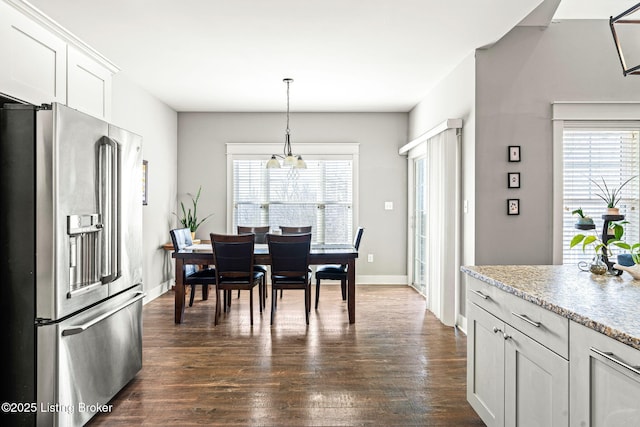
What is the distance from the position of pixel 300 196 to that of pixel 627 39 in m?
4.98

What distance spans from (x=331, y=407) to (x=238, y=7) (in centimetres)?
277

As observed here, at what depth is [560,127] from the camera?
3.77m

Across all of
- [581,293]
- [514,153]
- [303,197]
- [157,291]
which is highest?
[514,153]

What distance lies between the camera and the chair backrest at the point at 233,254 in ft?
13.5

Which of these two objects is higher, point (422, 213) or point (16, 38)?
point (16, 38)

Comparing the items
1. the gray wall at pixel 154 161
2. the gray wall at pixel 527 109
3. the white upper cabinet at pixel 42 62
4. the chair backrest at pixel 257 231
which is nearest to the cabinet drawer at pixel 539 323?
the gray wall at pixel 527 109

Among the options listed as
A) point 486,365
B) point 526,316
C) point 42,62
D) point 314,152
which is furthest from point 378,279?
point 42,62

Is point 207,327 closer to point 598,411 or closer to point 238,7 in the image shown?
point 238,7

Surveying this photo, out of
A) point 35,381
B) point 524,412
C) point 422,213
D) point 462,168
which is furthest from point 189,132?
point 524,412

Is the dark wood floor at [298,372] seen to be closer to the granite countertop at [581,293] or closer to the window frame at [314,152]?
the granite countertop at [581,293]

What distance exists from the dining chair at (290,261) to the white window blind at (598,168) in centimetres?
245

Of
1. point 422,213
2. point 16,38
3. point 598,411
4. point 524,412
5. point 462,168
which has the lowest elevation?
point 524,412

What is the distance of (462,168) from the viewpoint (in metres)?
4.12

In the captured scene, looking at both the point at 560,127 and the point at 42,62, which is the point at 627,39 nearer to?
the point at 560,127
